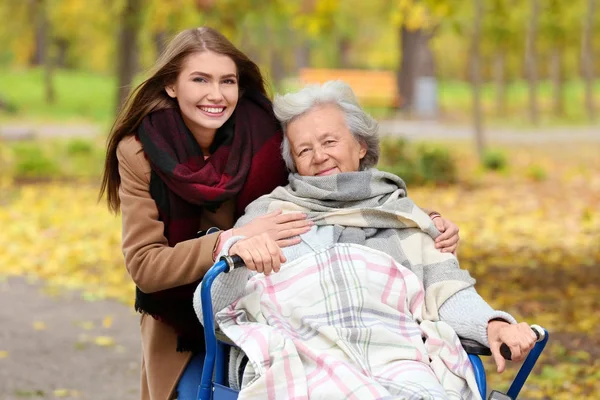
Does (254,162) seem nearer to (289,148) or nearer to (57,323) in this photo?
(289,148)

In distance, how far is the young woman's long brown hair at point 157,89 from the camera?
3309 mm

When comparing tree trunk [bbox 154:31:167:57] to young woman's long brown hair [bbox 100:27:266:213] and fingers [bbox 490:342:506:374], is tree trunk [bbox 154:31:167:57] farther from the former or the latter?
fingers [bbox 490:342:506:374]

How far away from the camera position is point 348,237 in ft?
10.2

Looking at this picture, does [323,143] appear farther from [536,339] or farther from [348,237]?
[536,339]

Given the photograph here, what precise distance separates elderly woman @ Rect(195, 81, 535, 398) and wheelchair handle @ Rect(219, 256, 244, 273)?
24 millimetres

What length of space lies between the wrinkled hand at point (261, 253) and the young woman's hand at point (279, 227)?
0.12m

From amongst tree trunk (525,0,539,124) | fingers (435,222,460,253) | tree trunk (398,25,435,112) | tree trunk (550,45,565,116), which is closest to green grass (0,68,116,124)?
tree trunk (398,25,435,112)

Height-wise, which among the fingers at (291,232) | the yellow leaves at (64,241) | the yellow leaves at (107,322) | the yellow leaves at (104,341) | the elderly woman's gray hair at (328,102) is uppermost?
the elderly woman's gray hair at (328,102)

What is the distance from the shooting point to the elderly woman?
287 cm

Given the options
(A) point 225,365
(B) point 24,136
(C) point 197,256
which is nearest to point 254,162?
(C) point 197,256

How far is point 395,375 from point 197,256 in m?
0.67

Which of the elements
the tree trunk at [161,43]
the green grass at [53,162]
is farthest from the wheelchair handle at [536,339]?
the green grass at [53,162]

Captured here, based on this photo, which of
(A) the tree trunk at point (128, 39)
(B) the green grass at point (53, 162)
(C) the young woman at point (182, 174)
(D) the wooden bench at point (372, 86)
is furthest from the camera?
(D) the wooden bench at point (372, 86)

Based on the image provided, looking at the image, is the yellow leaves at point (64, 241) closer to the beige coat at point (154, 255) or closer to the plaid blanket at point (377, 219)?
the beige coat at point (154, 255)
